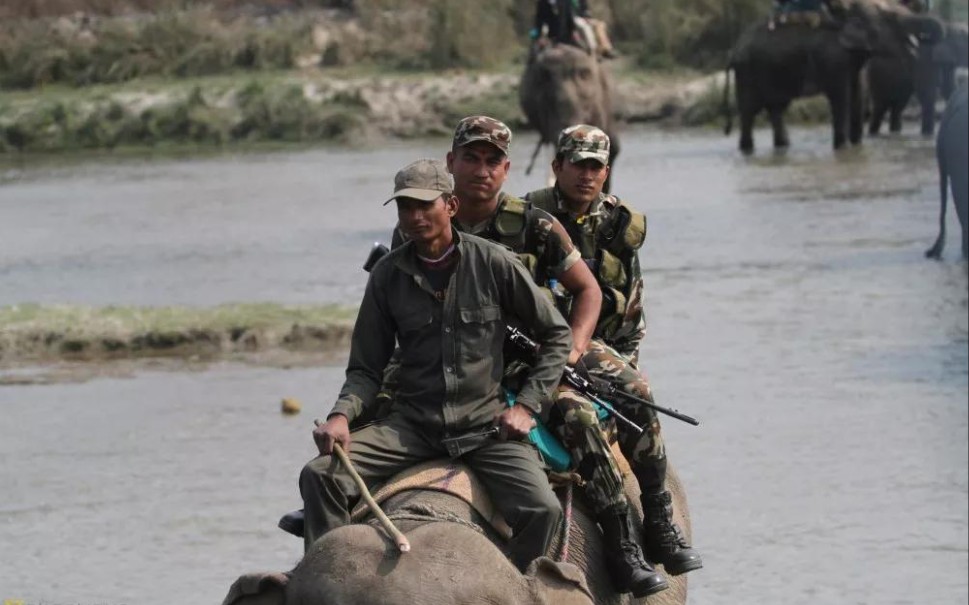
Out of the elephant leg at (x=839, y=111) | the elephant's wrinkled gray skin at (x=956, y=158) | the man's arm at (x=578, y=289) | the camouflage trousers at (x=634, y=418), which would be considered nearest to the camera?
the man's arm at (x=578, y=289)

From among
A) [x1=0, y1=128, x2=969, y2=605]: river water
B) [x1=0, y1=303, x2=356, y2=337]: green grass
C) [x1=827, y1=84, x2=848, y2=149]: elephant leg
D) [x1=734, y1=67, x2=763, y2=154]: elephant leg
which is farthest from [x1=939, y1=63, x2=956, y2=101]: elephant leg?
[x1=0, y1=303, x2=356, y2=337]: green grass

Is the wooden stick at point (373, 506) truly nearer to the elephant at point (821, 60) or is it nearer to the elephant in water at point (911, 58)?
the elephant in water at point (911, 58)

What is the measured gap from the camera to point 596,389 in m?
7.21

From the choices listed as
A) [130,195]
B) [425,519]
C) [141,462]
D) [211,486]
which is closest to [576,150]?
[425,519]

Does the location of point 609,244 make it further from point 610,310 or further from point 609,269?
point 610,310

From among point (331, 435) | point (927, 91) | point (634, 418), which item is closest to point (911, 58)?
point (927, 91)

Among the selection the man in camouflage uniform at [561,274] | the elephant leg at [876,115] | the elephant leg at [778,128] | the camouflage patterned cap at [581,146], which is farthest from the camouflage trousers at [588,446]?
the elephant leg at [876,115]

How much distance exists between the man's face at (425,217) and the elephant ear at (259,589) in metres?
1.15

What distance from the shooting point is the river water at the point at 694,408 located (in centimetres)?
1083

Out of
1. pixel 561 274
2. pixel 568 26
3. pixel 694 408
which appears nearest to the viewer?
pixel 561 274

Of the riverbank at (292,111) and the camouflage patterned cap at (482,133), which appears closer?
the camouflage patterned cap at (482,133)

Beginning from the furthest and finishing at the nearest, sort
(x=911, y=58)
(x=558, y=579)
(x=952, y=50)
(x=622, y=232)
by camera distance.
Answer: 1. (x=911, y=58)
2. (x=952, y=50)
3. (x=622, y=232)
4. (x=558, y=579)

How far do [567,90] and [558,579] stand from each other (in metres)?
19.7

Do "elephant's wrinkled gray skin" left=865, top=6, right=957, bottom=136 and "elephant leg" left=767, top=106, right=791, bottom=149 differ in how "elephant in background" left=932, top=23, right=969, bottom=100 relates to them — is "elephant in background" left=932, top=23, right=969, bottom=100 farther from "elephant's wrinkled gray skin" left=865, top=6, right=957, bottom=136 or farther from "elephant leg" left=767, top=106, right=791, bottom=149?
"elephant leg" left=767, top=106, right=791, bottom=149
